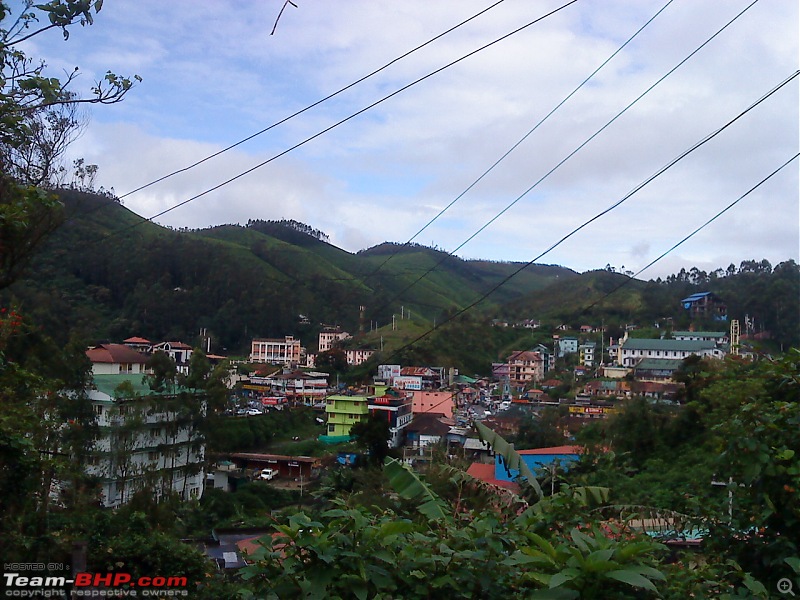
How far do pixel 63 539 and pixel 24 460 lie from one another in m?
Answer: 0.71

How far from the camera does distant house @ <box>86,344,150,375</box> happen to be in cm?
745

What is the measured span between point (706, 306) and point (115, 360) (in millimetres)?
10075

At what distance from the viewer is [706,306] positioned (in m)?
11.8

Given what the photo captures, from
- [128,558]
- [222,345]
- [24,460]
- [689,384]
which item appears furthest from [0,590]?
[689,384]

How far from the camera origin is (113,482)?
6887mm

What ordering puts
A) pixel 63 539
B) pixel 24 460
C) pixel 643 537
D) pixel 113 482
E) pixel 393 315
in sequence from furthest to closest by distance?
pixel 393 315
pixel 113 482
pixel 63 539
pixel 24 460
pixel 643 537

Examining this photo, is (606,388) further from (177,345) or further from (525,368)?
(177,345)

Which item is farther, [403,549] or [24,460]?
[24,460]

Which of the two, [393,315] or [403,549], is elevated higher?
[393,315]

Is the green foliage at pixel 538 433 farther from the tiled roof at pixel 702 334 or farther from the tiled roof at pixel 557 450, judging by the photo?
the tiled roof at pixel 702 334

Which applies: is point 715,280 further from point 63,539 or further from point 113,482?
point 63,539

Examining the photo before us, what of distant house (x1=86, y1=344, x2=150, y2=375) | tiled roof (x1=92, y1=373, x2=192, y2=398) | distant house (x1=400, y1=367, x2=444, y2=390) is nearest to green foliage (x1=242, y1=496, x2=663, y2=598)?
tiled roof (x1=92, y1=373, x2=192, y2=398)
